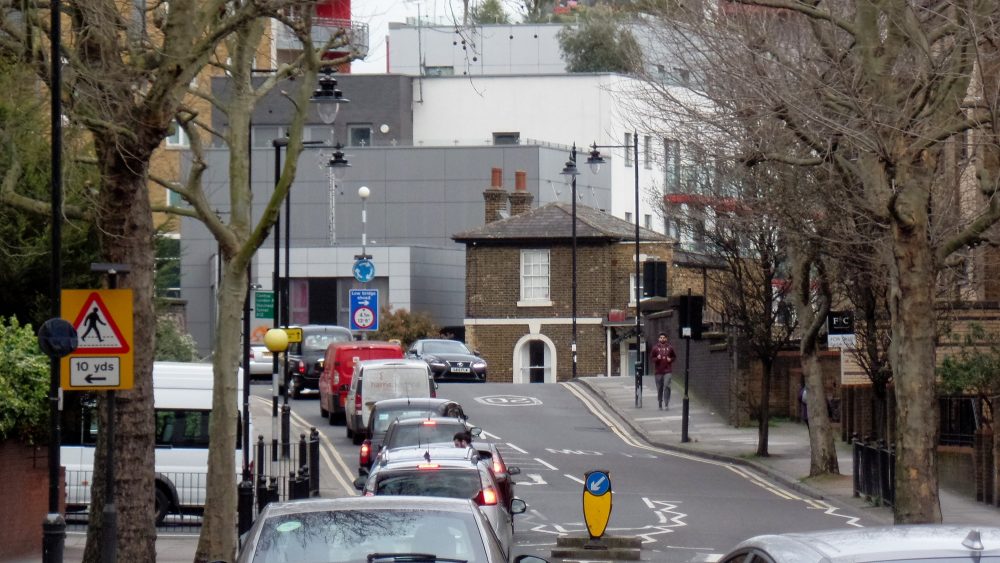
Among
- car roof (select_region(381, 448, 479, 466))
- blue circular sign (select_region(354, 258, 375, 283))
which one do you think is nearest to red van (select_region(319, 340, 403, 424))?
blue circular sign (select_region(354, 258, 375, 283))

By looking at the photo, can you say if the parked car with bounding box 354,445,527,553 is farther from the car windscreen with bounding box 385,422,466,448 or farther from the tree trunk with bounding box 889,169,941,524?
the car windscreen with bounding box 385,422,466,448

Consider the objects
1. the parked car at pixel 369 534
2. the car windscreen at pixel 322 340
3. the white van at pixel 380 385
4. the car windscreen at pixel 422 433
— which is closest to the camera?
the parked car at pixel 369 534

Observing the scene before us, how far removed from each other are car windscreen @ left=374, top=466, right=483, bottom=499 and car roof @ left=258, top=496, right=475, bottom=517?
5909 mm

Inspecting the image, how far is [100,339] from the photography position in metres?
12.2

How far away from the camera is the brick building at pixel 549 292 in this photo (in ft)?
180

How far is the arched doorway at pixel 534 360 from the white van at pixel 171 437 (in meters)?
33.2

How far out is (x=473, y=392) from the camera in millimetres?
41000

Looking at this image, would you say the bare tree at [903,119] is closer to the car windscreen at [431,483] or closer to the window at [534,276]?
the car windscreen at [431,483]

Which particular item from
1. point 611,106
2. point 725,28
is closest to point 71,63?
point 725,28

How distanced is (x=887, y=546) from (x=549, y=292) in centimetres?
4998

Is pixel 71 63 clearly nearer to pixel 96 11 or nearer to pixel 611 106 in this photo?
pixel 96 11

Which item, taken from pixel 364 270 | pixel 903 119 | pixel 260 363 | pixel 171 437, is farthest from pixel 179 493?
pixel 260 363

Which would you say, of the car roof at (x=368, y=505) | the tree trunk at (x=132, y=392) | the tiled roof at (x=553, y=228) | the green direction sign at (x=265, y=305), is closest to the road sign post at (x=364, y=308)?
the green direction sign at (x=265, y=305)

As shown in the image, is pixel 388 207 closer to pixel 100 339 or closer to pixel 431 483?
pixel 431 483
